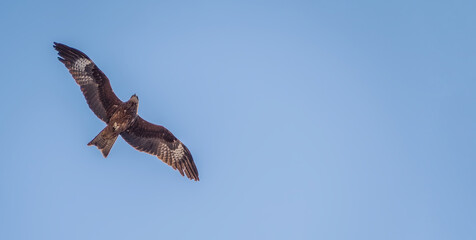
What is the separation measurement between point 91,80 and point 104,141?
1655mm

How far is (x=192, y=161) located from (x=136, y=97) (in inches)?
114

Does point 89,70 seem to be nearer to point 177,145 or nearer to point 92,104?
point 92,104

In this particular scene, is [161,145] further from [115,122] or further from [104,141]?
→ [104,141]

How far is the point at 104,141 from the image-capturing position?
43.3ft

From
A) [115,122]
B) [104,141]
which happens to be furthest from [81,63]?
[104,141]

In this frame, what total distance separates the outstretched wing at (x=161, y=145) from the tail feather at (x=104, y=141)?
3.27 ft

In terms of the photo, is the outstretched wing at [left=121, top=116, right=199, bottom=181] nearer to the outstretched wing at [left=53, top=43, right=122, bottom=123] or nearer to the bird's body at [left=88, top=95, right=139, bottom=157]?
the bird's body at [left=88, top=95, right=139, bottom=157]

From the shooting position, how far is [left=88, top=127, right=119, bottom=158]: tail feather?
13102mm

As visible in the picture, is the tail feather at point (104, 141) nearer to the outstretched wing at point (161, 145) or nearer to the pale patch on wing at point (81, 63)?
the outstretched wing at point (161, 145)

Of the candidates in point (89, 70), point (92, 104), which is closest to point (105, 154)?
point (92, 104)

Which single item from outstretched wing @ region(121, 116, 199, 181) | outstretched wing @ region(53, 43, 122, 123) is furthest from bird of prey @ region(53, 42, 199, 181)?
outstretched wing @ region(121, 116, 199, 181)

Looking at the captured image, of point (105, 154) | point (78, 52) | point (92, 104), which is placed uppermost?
point (78, 52)

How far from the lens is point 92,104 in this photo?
1341 centimetres

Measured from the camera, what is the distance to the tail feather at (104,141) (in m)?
13.1
